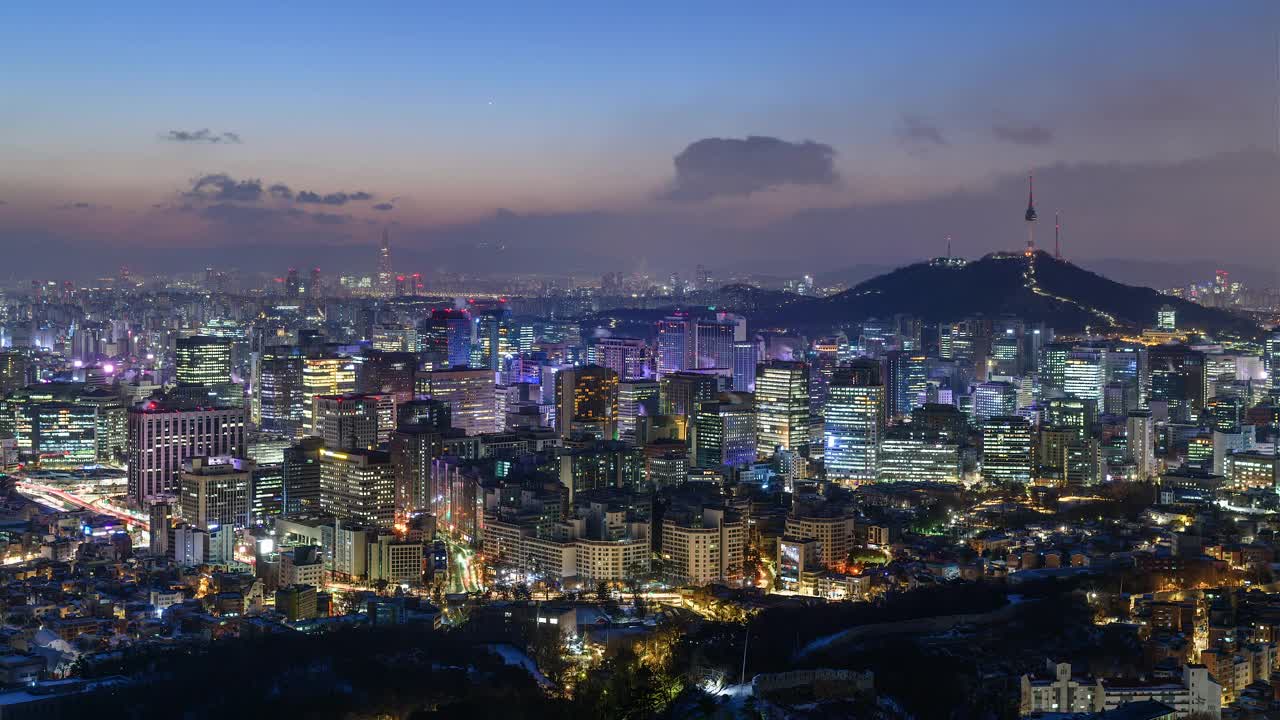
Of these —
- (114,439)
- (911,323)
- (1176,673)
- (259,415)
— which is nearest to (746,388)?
(911,323)

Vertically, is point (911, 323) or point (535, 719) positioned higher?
point (911, 323)

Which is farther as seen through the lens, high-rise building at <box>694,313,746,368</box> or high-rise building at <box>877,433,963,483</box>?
high-rise building at <box>694,313,746,368</box>

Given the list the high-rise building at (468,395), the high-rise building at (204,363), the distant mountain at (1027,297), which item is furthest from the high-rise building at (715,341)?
the high-rise building at (204,363)

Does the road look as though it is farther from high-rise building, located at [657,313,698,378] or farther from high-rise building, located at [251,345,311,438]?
high-rise building, located at [657,313,698,378]

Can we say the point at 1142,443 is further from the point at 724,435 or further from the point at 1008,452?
the point at 724,435

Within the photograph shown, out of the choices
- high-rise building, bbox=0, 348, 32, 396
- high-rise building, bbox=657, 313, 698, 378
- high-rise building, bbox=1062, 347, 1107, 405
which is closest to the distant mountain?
high-rise building, bbox=1062, 347, 1107, 405

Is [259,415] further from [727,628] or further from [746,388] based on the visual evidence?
[727,628]
